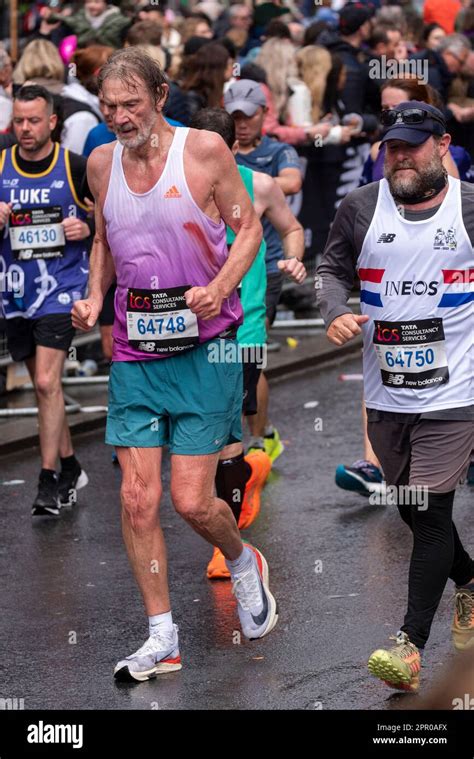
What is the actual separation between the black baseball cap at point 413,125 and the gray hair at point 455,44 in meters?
10.2

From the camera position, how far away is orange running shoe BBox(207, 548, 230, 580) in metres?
7.03

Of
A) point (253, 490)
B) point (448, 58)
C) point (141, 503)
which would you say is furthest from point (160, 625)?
point (448, 58)

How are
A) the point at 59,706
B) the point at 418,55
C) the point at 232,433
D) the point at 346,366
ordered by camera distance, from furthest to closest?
the point at 418,55 → the point at 346,366 → the point at 232,433 → the point at 59,706

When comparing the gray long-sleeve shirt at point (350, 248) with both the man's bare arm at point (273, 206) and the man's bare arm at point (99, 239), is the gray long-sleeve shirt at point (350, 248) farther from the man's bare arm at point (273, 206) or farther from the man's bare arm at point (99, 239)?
the man's bare arm at point (273, 206)

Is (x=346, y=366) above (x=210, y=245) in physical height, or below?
below

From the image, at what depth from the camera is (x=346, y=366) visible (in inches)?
485

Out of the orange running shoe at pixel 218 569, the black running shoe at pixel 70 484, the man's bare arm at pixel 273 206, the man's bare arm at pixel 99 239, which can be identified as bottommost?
the black running shoe at pixel 70 484

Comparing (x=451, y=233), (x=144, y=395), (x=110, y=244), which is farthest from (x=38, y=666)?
(x=451, y=233)

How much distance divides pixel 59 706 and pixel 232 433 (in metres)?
1.31

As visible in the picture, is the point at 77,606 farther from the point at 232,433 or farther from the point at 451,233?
the point at 451,233

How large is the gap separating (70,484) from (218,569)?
181 cm

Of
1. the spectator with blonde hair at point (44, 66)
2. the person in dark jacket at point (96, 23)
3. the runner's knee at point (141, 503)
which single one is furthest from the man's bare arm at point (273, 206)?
the person in dark jacket at point (96, 23)

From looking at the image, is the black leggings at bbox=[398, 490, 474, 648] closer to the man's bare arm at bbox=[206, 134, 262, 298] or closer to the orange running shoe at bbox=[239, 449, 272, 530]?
the man's bare arm at bbox=[206, 134, 262, 298]

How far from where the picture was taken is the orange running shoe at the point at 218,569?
23.1ft
